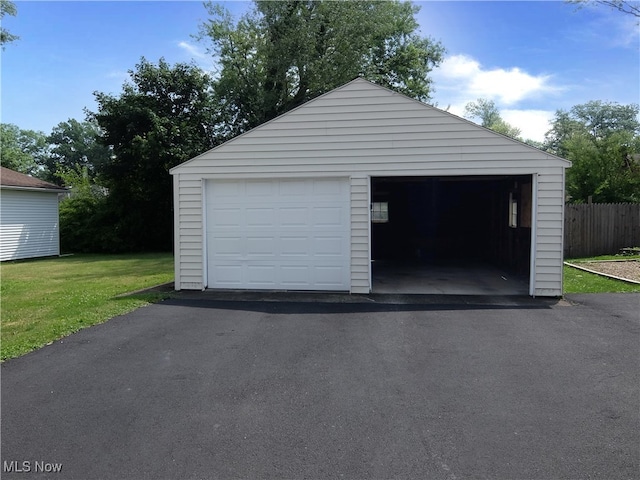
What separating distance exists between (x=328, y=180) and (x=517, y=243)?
5.43 m

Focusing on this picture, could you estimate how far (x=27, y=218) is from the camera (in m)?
18.1

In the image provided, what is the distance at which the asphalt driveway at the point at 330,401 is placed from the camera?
2779 mm

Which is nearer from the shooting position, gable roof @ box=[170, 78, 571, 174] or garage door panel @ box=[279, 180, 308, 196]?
gable roof @ box=[170, 78, 571, 174]

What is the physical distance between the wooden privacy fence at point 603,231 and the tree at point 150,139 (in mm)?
15843

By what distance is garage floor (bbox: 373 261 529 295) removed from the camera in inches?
352

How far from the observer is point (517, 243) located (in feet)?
36.3

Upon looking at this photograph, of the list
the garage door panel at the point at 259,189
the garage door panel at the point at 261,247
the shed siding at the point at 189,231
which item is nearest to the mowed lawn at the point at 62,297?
the shed siding at the point at 189,231

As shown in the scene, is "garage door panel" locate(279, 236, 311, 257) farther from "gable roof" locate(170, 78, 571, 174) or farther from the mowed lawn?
the mowed lawn

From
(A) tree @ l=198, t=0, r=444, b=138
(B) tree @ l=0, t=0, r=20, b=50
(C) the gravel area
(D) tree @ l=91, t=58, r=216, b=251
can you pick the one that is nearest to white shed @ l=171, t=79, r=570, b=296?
(C) the gravel area

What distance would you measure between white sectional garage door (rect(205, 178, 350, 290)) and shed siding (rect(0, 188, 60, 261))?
12.6 m

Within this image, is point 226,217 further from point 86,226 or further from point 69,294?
point 86,226

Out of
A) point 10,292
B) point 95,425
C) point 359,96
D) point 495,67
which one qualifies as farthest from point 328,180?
point 495,67

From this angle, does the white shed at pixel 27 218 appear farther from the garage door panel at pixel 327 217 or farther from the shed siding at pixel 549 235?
the shed siding at pixel 549 235

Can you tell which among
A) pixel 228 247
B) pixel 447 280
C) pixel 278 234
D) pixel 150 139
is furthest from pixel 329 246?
pixel 150 139
